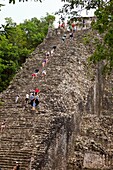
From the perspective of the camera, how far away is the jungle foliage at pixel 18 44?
29.7m

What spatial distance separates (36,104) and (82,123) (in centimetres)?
230

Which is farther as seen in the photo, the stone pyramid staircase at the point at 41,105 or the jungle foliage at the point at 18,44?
the jungle foliage at the point at 18,44

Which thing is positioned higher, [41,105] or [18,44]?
[18,44]

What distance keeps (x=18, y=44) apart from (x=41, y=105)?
17.1 meters

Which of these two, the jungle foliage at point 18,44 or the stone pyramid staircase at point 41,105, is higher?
the jungle foliage at point 18,44

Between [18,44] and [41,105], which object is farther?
[18,44]

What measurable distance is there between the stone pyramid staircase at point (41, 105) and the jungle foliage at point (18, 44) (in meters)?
3.82

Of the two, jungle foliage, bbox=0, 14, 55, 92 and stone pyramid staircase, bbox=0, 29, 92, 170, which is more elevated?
jungle foliage, bbox=0, 14, 55, 92

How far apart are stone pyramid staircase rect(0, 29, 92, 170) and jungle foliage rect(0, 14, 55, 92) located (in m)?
3.82

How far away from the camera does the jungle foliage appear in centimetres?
2969

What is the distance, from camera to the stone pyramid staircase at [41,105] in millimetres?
13828

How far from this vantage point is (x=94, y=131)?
17391 millimetres

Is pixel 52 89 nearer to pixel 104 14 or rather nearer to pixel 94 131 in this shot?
pixel 94 131

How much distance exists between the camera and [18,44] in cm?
3381
